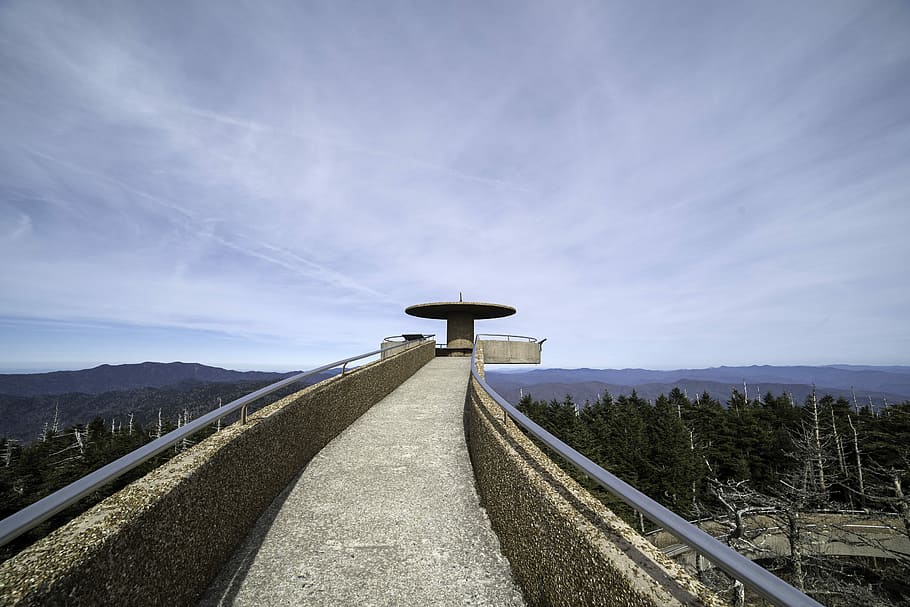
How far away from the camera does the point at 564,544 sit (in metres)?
2.67

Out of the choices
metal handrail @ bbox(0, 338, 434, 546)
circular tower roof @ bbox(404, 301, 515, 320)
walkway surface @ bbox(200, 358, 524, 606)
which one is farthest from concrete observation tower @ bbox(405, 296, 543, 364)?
metal handrail @ bbox(0, 338, 434, 546)

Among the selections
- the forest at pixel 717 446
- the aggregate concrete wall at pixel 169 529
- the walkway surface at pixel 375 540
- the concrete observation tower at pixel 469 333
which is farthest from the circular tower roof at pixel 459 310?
the forest at pixel 717 446

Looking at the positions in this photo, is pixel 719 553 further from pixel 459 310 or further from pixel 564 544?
pixel 459 310

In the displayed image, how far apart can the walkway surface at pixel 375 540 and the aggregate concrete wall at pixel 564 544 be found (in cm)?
37

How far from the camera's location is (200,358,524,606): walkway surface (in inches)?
133

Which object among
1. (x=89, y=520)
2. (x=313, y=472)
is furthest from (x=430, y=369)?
(x=89, y=520)

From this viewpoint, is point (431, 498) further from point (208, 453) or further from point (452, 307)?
point (452, 307)

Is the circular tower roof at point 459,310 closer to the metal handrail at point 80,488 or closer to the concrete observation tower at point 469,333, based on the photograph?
the concrete observation tower at point 469,333

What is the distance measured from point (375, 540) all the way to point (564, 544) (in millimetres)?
2266

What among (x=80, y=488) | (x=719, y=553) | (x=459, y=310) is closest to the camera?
(x=719, y=553)

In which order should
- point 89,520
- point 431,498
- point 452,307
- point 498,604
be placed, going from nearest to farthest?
point 89,520 < point 498,604 < point 431,498 < point 452,307

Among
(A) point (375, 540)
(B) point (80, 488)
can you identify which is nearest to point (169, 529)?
(B) point (80, 488)

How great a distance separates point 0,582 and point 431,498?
152 inches

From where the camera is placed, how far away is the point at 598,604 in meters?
2.26
